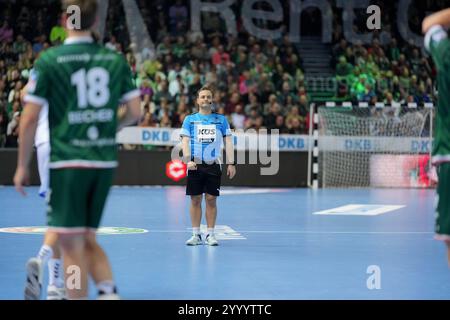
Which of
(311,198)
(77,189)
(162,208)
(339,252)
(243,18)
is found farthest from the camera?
(243,18)

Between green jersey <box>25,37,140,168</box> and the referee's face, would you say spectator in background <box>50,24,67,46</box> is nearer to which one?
the referee's face

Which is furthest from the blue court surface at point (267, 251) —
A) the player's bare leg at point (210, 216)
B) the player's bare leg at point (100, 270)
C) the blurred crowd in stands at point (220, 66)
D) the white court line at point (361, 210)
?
the blurred crowd in stands at point (220, 66)

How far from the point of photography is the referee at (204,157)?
1094 centimetres

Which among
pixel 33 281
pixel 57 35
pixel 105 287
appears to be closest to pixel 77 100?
pixel 105 287

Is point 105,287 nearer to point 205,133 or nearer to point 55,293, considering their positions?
point 55,293

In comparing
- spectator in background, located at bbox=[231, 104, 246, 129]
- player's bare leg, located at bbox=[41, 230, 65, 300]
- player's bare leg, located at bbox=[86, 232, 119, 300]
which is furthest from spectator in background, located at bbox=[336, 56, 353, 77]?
player's bare leg, located at bbox=[86, 232, 119, 300]

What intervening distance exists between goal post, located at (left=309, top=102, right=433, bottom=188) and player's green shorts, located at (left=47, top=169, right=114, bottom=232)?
16.8 meters

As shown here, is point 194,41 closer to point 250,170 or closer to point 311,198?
point 250,170

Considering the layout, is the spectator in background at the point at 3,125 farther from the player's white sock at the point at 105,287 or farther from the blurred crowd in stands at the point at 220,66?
the player's white sock at the point at 105,287

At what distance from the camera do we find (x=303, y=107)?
23.3m

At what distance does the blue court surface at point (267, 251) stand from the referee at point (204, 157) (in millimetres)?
489

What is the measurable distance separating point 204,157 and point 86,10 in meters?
5.73

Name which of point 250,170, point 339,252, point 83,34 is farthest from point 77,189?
point 250,170

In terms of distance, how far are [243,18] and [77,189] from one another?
2209cm
